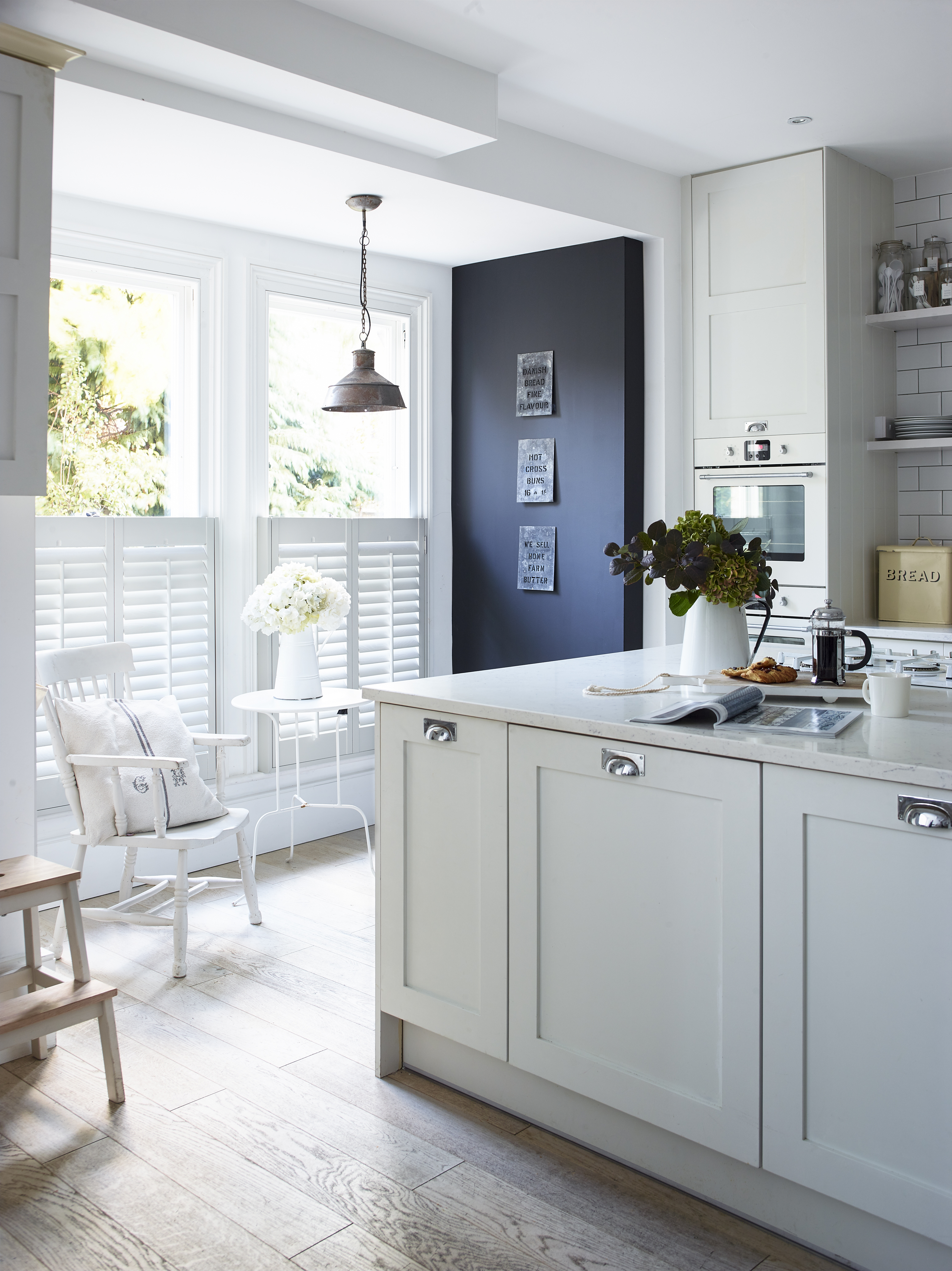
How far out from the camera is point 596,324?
4746 millimetres

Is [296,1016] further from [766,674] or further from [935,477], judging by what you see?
[935,477]

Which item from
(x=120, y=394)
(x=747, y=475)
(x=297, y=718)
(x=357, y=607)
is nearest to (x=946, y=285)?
(x=747, y=475)

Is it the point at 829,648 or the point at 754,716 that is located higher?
the point at 829,648

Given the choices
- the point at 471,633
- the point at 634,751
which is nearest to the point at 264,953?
the point at 634,751

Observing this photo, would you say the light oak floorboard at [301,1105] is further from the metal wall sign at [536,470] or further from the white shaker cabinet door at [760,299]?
the white shaker cabinet door at [760,299]

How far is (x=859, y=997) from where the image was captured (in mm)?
1827

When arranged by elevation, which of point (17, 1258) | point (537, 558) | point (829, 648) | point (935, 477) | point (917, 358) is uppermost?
point (917, 358)

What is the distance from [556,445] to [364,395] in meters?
1.17

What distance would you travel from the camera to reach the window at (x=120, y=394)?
4.12 meters

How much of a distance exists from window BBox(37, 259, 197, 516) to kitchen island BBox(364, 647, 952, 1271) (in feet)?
6.88

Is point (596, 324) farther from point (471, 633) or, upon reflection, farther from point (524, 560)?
point (471, 633)

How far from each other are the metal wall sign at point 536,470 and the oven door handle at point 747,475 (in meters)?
0.66

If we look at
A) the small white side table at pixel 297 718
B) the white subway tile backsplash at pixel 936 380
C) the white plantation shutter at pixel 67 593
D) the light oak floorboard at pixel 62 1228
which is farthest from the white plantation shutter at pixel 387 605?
the light oak floorboard at pixel 62 1228

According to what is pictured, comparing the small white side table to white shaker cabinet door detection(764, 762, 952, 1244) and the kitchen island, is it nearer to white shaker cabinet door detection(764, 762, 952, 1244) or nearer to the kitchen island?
the kitchen island
